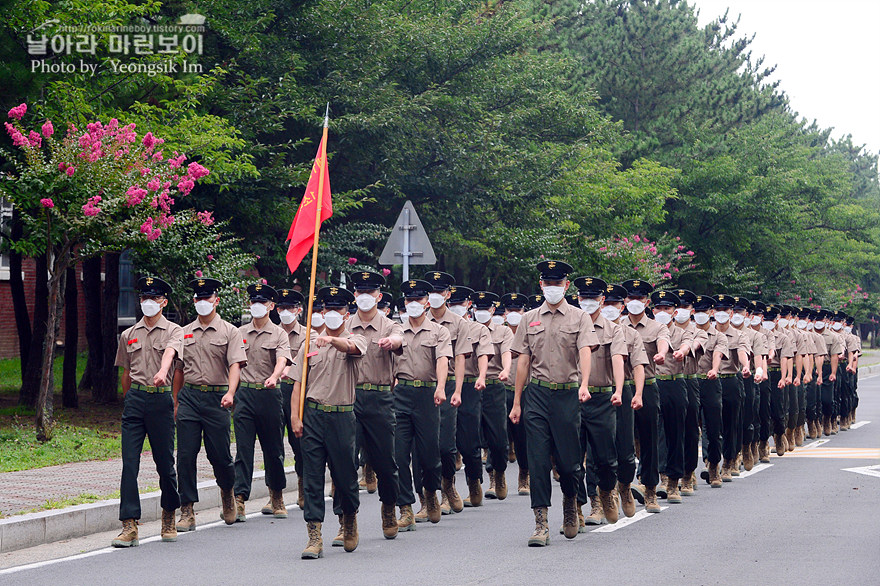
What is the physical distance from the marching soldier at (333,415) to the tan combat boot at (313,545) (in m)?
0.15

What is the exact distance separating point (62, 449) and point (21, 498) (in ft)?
14.2

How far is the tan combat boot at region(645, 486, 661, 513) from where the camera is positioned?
1216 centimetres

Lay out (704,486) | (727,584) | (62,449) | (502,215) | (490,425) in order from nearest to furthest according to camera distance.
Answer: (727,584) < (490,425) < (704,486) < (62,449) < (502,215)

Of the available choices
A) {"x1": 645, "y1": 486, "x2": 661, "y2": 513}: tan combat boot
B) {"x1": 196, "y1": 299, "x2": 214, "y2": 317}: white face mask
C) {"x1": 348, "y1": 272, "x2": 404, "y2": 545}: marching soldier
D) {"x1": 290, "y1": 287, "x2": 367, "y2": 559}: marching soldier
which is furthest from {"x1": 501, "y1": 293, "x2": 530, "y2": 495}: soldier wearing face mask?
{"x1": 290, "y1": 287, "x2": 367, "y2": 559}: marching soldier

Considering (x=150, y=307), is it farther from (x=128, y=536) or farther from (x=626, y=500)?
(x=626, y=500)

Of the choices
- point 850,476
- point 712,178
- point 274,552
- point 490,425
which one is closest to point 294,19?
point 490,425

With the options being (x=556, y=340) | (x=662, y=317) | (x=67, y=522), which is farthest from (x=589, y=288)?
(x=67, y=522)

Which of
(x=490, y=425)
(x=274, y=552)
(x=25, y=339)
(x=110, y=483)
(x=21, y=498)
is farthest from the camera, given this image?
Answer: (x=25, y=339)

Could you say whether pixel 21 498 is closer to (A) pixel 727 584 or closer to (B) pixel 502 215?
(A) pixel 727 584

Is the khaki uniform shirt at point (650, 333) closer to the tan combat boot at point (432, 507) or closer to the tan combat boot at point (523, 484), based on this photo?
the tan combat boot at point (523, 484)

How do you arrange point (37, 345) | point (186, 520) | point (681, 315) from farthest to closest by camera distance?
point (37, 345)
point (681, 315)
point (186, 520)

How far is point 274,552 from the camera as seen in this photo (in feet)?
32.0

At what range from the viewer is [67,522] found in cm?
1052

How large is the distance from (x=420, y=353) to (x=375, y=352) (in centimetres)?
112
